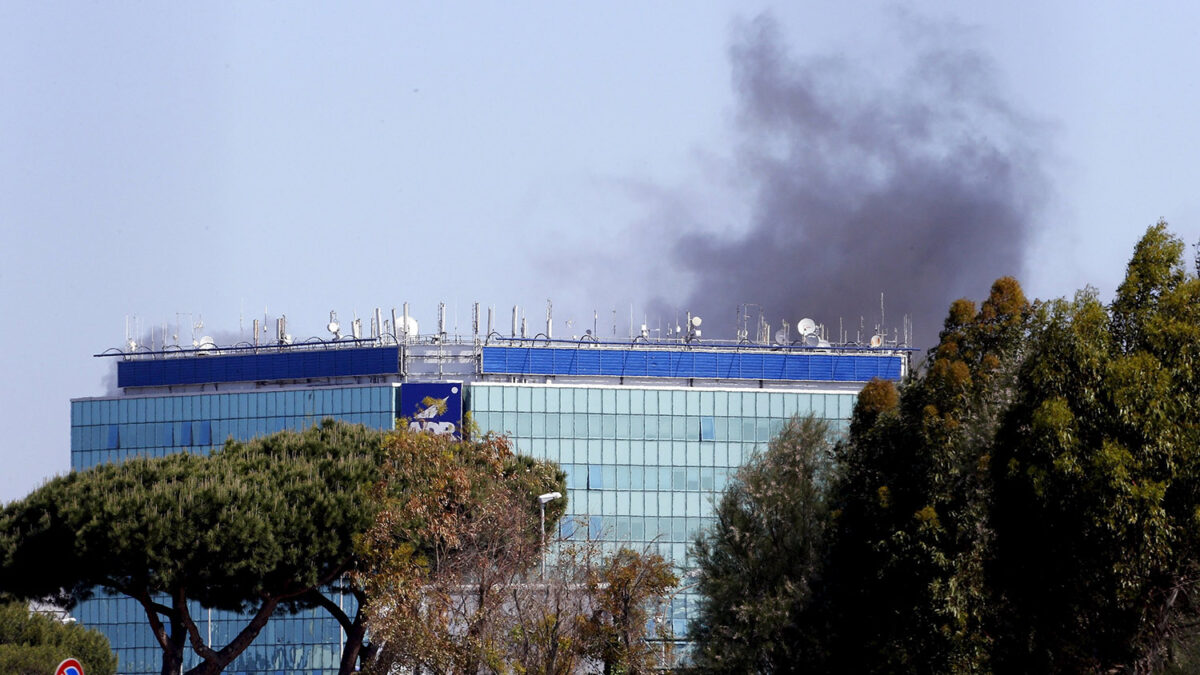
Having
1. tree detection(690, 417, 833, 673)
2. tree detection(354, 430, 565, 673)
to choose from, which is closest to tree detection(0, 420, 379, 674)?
tree detection(354, 430, 565, 673)

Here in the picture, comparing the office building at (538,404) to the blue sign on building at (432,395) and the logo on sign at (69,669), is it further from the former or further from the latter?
the logo on sign at (69,669)

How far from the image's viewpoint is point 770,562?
60281 mm

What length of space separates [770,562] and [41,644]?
40.4 metres

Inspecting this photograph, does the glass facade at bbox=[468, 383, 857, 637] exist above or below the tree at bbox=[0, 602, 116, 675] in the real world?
above

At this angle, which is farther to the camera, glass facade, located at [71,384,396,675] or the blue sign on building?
the blue sign on building

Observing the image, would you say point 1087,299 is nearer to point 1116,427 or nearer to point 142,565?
point 1116,427

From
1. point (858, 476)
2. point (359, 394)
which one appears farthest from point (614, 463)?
point (858, 476)

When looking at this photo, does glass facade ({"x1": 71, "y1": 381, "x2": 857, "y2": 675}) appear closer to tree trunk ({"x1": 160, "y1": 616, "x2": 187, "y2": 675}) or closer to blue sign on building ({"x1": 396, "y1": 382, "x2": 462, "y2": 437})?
blue sign on building ({"x1": 396, "y1": 382, "x2": 462, "y2": 437})

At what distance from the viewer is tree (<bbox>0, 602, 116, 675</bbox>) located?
80750 millimetres

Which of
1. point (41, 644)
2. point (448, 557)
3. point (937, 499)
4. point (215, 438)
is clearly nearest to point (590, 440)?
point (215, 438)

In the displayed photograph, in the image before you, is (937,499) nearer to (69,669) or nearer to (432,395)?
(69,669)

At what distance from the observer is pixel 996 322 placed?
163 feet

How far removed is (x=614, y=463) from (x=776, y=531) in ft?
239

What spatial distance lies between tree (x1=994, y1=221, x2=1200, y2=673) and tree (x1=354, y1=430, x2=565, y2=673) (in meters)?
14.8
